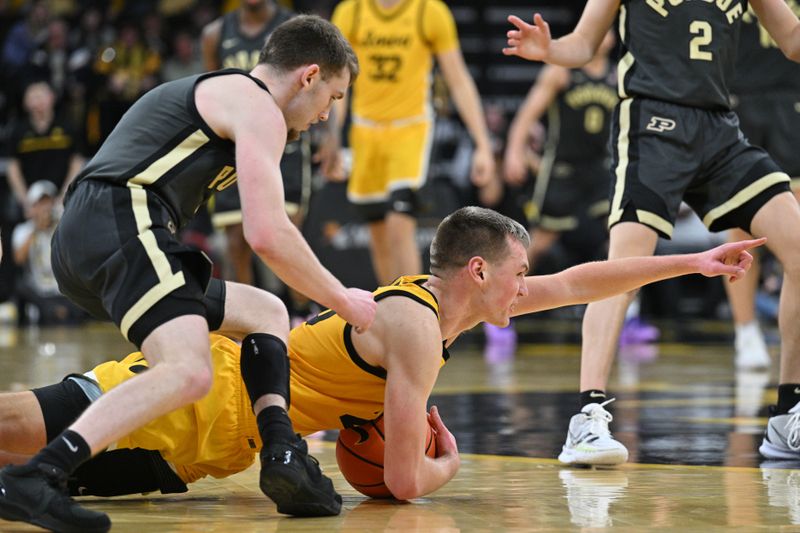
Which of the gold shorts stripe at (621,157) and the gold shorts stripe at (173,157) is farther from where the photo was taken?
the gold shorts stripe at (621,157)

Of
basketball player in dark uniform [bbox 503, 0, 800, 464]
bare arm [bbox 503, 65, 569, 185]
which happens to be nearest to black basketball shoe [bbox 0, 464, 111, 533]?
basketball player in dark uniform [bbox 503, 0, 800, 464]

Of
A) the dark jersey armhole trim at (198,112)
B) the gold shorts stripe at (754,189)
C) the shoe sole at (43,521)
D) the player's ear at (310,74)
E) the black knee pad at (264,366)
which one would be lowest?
the shoe sole at (43,521)

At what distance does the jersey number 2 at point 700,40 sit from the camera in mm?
4949

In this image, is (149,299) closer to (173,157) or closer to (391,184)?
(173,157)

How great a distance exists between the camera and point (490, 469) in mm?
4352

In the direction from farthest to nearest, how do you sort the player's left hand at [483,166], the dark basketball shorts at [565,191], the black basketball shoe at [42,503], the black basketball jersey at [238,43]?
the dark basketball shorts at [565,191]
the player's left hand at [483,166]
the black basketball jersey at [238,43]
the black basketball shoe at [42,503]

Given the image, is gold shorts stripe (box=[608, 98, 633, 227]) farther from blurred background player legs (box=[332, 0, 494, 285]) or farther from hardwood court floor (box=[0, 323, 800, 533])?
blurred background player legs (box=[332, 0, 494, 285])

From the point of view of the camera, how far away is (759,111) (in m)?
8.14

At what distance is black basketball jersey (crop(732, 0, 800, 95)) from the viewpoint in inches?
310

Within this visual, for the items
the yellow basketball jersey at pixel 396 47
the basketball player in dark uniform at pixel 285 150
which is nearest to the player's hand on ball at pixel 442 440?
the basketball player in dark uniform at pixel 285 150

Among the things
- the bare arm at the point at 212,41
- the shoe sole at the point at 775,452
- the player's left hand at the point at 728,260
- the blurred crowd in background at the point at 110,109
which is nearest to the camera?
the player's left hand at the point at 728,260

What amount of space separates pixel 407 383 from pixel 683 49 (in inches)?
83.3

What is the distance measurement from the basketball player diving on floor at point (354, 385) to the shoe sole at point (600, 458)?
0.76m

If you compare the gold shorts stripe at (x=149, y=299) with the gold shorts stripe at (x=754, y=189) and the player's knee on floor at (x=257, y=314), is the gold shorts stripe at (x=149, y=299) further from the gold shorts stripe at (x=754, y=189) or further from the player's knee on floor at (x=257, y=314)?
the gold shorts stripe at (x=754, y=189)
